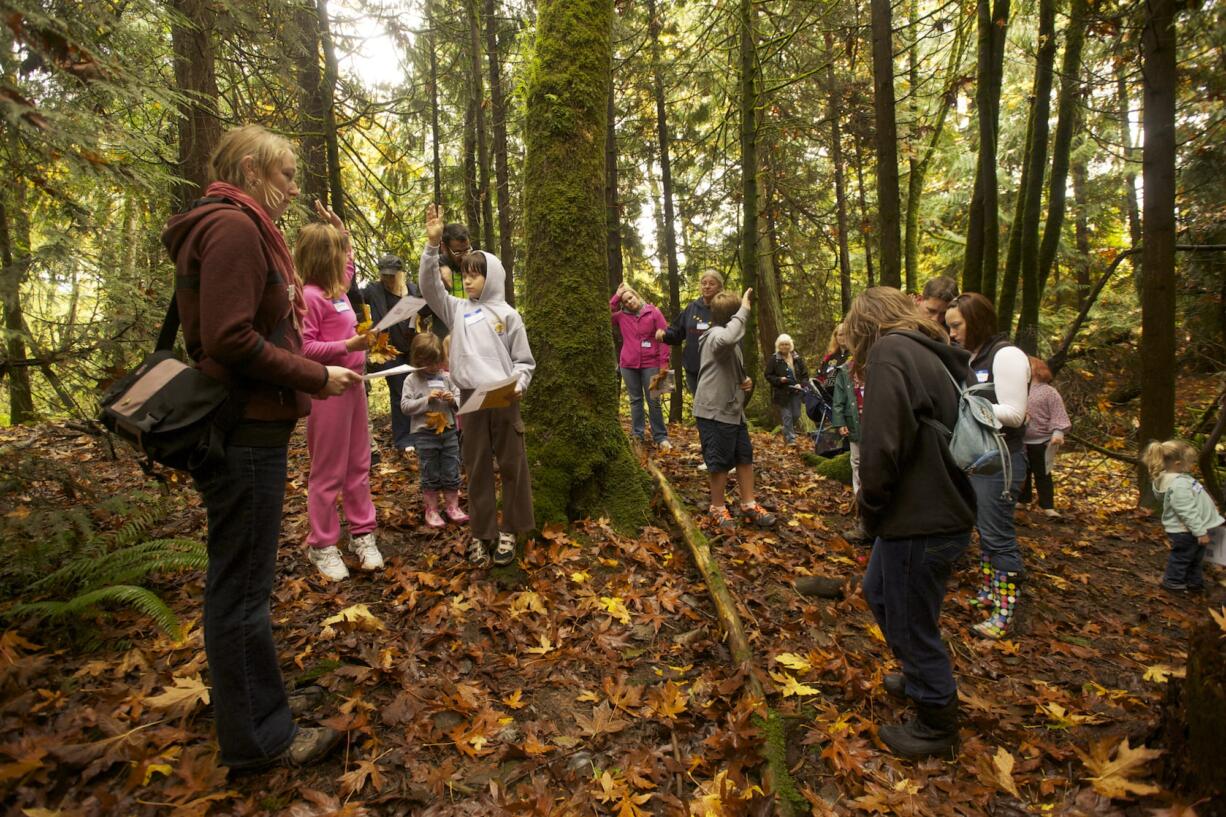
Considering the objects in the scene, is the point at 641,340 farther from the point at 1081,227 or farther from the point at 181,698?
the point at 1081,227

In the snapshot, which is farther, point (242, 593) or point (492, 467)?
point (492, 467)

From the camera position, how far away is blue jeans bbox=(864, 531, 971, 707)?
9.83 ft

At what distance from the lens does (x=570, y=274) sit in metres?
4.94

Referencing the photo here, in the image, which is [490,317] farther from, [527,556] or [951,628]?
[951,628]

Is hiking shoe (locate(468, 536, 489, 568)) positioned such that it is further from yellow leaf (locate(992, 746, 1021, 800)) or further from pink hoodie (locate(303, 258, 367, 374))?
yellow leaf (locate(992, 746, 1021, 800))

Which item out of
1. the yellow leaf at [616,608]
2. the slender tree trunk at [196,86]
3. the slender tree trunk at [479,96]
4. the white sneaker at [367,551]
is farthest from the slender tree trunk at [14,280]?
the slender tree trunk at [479,96]

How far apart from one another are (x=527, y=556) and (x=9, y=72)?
14.1 feet

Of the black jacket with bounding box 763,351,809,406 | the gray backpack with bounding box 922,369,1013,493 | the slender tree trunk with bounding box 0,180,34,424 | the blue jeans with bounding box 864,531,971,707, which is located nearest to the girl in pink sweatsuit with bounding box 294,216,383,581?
the slender tree trunk with bounding box 0,180,34,424

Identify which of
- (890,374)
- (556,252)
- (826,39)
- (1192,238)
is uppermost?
(826,39)

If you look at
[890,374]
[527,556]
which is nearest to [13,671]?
[527,556]

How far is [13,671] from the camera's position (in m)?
2.76

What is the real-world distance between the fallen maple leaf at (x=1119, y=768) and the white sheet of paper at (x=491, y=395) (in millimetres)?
3492

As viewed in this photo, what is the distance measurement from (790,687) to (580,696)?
1185mm

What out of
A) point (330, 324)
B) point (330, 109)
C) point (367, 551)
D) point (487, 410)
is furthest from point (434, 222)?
point (330, 109)
